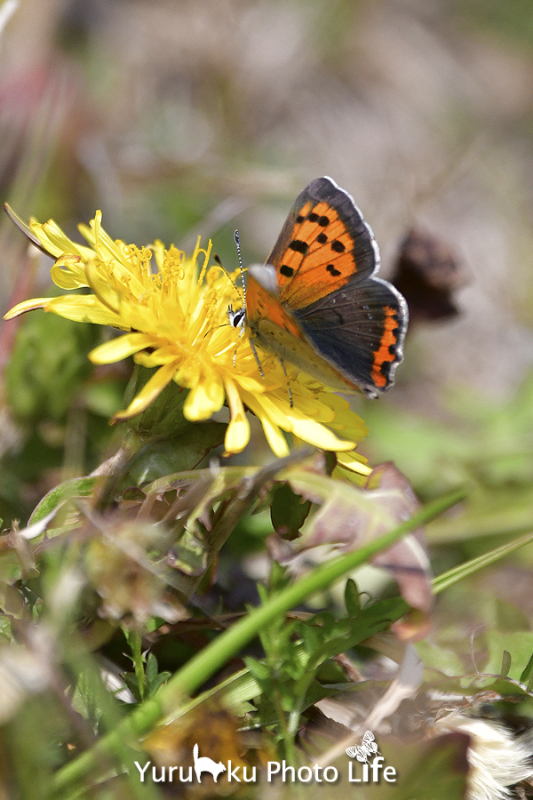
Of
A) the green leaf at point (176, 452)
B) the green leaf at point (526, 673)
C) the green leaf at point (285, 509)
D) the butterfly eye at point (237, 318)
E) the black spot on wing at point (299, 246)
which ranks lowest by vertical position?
the green leaf at point (526, 673)

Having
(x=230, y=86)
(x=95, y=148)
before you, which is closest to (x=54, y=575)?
(x=95, y=148)

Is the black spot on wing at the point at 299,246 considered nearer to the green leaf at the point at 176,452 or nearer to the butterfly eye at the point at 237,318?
the butterfly eye at the point at 237,318

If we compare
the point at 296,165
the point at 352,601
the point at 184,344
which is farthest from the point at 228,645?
the point at 296,165

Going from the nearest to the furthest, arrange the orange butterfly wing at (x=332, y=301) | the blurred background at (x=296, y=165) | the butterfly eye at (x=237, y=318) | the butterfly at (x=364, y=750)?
the butterfly at (x=364, y=750), the orange butterfly wing at (x=332, y=301), the butterfly eye at (x=237, y=318), the blurred background at (x=296, y=165)

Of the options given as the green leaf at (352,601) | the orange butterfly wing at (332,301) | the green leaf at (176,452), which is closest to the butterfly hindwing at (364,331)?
the orange butterfly wing at (332,301)

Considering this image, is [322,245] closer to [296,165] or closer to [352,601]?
[352,601]

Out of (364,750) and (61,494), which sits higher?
(61,494)
